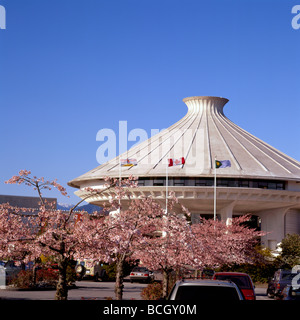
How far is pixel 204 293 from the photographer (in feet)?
44.3

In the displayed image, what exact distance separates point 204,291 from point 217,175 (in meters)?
63.5

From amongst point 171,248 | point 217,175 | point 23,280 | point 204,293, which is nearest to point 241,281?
point 171,248

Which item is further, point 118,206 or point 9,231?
point 118,206

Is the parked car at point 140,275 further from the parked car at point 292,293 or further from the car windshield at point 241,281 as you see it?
the parked car at point 292,293

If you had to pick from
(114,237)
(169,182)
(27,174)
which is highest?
(169,182)

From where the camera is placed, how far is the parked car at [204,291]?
44.0ft

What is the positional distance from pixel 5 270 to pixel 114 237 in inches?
852

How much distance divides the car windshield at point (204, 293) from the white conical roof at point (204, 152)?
63.4m

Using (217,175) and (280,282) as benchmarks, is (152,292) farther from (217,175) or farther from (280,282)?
(217,175)

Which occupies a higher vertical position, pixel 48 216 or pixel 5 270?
pixel 48 216

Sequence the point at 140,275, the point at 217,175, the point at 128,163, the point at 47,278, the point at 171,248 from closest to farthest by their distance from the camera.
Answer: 1. the point at 171,248
2. the point at 47,278
3. the point at 140,275
4. the point at 128,163
5. the point at 217,175
